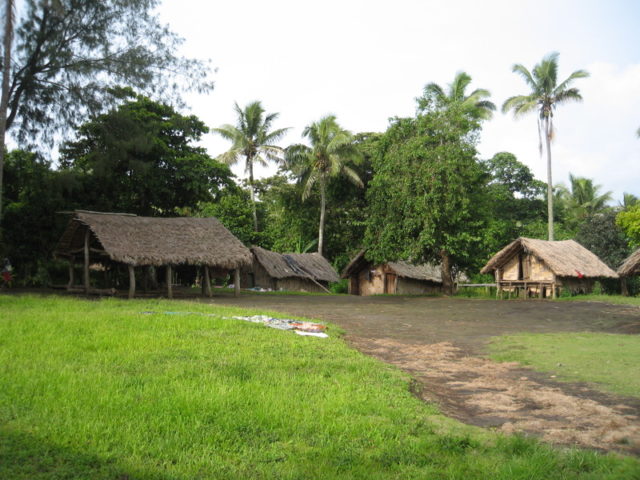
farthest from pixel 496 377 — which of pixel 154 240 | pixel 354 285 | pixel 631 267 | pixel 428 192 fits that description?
pixel 354 285

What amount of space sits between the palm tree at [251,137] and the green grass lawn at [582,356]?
87.5 ft

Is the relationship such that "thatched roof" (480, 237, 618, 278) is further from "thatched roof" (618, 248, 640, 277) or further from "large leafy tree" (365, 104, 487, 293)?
"thatched roof" (618, 248, 640, 277)

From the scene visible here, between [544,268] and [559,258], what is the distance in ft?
2.59

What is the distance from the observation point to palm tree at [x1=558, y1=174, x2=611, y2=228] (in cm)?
4272

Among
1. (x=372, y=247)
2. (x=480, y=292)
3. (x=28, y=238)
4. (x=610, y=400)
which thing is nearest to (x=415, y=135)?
(x=372, y=247)

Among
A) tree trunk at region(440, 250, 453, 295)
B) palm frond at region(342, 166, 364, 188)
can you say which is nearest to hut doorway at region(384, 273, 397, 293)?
tree trunk at region(440, 250, 453, 295)

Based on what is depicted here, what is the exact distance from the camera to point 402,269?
33.1m

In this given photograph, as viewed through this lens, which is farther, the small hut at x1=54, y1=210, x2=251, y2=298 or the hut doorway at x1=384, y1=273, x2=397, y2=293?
the hut doorway at x1=384, y1=273, x2=397, y2=293

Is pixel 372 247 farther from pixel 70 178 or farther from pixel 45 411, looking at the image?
pixel 45 411

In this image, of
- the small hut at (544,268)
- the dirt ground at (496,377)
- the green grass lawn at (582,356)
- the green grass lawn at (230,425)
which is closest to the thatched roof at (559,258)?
the small hut at (544,268)

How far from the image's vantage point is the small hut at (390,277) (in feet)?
109

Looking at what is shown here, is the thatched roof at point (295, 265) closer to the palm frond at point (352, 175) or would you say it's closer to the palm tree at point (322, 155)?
the palm tree at point (322, 155)

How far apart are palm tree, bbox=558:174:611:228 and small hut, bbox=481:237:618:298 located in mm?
16675

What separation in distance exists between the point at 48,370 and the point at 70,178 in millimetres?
18071
